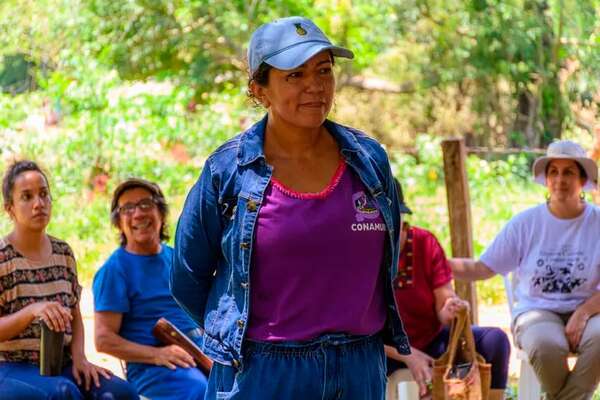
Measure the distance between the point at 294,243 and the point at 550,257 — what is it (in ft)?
10.1

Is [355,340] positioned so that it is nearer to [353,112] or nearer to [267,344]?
[267,344]

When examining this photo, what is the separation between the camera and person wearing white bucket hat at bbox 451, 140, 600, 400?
5273 millimetres

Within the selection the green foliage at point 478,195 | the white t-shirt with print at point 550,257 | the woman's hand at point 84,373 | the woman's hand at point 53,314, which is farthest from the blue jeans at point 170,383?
the green foliage at point 478,195

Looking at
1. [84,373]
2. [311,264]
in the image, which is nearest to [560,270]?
[84,373]

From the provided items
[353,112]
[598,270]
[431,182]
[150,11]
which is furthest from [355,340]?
[353,112]

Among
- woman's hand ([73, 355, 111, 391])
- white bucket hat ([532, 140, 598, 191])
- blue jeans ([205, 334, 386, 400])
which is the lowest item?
woman's hand ([73, 355, 111, 391])

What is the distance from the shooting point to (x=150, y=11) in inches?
516

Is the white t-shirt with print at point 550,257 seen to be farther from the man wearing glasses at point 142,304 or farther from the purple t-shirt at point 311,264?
the purple t-shirt at point 311,264

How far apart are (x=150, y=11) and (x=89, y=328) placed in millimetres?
5470

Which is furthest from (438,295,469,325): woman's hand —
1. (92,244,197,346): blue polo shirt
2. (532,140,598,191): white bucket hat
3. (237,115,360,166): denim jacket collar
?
(237,115,360,166): denim jacket collar

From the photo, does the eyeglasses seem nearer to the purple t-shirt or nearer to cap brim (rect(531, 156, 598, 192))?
cap brim (rect(531, 156, 598, 192))

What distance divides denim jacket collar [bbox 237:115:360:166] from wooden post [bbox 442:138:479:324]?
12.1 ft

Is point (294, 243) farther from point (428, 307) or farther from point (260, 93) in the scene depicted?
point (428, 307)

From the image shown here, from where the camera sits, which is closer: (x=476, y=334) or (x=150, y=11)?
(x=476, y=334)
